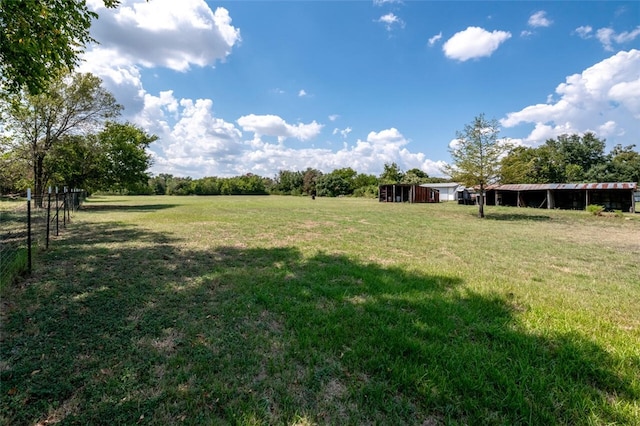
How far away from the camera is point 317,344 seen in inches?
115

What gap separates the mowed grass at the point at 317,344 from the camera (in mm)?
2090

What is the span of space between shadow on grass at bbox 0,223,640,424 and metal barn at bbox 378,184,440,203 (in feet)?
112

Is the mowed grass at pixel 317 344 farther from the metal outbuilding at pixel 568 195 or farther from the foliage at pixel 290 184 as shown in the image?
the foliage at pixel 290 184

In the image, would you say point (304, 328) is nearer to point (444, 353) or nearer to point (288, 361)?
point (288, 361)

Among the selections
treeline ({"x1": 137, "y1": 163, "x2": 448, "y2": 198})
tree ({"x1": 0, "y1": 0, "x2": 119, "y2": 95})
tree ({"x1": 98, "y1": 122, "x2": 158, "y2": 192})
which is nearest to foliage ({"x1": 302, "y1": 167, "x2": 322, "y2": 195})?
treeline ({"x1": 137, "y1": 163, "x2": 448, "y2": 198})

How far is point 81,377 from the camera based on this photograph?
2330mm

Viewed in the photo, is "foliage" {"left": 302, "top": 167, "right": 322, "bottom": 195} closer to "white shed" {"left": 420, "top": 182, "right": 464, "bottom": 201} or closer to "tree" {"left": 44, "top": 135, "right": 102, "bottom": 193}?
"white shed" {"left": 420, "top": 182, "right": 464, "bottom": 201}

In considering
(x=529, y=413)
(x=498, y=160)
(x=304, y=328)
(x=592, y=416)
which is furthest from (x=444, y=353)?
(x=498, y=160)

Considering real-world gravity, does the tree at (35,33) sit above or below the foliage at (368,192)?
above

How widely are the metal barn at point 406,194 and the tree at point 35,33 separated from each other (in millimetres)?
34938

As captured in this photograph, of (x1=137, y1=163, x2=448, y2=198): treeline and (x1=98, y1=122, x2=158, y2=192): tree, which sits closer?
(x1=98, y1=122, x2=158, y2=192): tree

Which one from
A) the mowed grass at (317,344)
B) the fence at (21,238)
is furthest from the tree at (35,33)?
the mowed grass at (317,344)

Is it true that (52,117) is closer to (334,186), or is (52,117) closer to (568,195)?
(568,195)

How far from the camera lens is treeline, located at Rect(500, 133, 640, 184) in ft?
132
